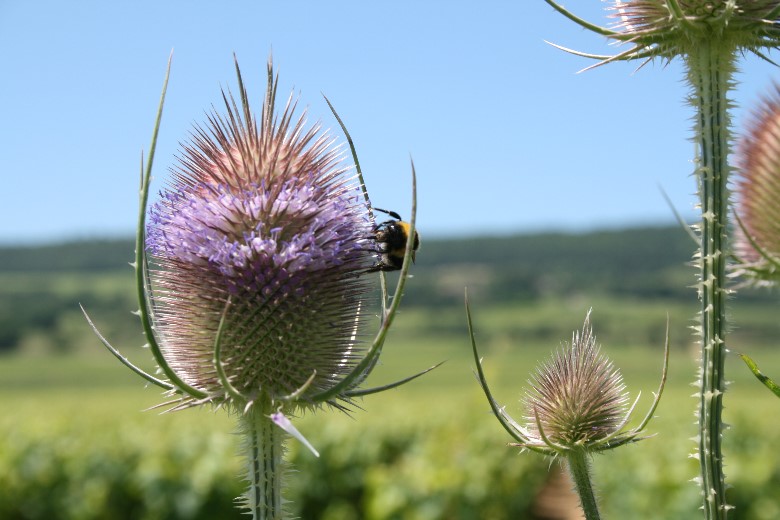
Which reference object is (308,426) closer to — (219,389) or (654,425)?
(654,425)

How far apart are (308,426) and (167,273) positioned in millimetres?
16300

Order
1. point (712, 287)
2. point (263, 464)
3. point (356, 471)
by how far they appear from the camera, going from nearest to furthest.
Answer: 1. point (712, 287)
2. point (263, 464)
3. point (356, 471)

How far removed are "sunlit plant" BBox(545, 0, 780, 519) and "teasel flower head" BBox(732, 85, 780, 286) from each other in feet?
1.74

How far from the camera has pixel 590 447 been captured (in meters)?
2.73

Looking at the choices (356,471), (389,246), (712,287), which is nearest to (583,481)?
(712,287)

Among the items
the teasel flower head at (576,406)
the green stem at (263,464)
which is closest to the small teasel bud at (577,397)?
the teasel flower head at (576,406)

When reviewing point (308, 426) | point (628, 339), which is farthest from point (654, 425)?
point (628, 339)

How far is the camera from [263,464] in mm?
2768

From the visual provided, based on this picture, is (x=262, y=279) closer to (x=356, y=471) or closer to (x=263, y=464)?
(x=263, y=464)

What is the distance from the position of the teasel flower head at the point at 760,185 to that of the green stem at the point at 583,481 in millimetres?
887

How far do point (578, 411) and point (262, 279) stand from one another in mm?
1228

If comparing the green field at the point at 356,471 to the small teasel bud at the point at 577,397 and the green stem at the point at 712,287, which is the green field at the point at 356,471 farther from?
the green stem at the point at 712,287

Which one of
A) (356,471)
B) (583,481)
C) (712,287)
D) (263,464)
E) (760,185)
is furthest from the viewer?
(356,471)

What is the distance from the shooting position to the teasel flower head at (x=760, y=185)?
3.02 m
